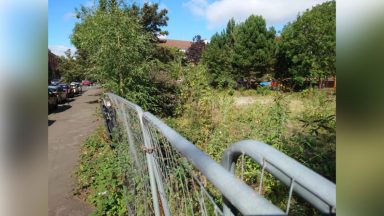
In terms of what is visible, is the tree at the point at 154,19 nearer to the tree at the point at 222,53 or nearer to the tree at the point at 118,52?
the tree at the point at 222,53

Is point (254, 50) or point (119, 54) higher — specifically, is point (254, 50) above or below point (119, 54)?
above

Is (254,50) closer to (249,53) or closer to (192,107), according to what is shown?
(249,53)

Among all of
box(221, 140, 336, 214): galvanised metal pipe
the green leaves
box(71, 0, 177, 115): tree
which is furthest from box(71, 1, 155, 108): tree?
the green leaves

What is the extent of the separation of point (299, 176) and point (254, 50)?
94.0ft

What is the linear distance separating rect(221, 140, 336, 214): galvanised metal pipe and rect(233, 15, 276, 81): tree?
1074 inches

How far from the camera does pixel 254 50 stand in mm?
27938

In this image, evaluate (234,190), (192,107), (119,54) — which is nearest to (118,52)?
(119,54)

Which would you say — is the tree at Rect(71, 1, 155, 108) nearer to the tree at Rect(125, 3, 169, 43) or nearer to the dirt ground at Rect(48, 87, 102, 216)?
the dirt ground at Rect(48, 87, 102, 216)

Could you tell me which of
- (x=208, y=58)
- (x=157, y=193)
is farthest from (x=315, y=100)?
(x=208, y=58)

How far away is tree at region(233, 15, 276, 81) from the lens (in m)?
27.7

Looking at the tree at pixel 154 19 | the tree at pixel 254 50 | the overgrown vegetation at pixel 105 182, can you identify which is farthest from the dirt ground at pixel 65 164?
the tree at pixel 254 50

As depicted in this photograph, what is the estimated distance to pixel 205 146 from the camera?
4941 millimetres

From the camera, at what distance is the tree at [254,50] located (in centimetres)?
2770
